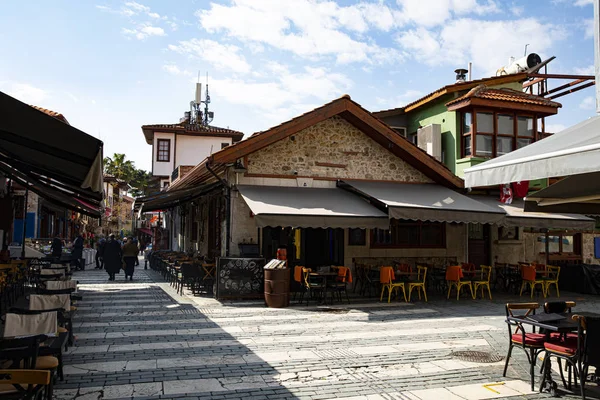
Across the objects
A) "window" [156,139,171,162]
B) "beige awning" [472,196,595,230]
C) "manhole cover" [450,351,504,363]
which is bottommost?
"manhole cover" [450,351,504,363]

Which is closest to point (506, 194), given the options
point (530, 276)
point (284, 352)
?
point (530, 276)

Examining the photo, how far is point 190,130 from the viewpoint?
34500mm

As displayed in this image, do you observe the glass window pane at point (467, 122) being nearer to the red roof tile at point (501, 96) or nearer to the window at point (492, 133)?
the window at point (492, 133)

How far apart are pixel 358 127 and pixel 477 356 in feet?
28.7

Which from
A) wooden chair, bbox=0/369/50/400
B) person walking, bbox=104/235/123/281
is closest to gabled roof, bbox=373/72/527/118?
person walking, bbox=104/235/123/281

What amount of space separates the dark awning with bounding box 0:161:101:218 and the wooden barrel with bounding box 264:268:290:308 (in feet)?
14.8

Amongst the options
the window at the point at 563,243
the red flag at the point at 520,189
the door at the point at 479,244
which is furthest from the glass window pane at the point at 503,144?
the window at the point at 563,243

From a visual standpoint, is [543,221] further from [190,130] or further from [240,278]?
[190,130]

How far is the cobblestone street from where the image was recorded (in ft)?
17.6

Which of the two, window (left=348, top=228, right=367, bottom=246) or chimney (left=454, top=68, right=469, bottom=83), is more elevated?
chimney (left=454, top=68, right=469, bottom=83)

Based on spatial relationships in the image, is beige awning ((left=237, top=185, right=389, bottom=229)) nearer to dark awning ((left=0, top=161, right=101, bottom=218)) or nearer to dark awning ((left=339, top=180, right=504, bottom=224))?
dark awning ((left=339, top=180, right=504, bottom=224))

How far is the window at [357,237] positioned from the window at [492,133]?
4.83 meters

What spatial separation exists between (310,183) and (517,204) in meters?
6.42

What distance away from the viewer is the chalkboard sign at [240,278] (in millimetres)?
11859
